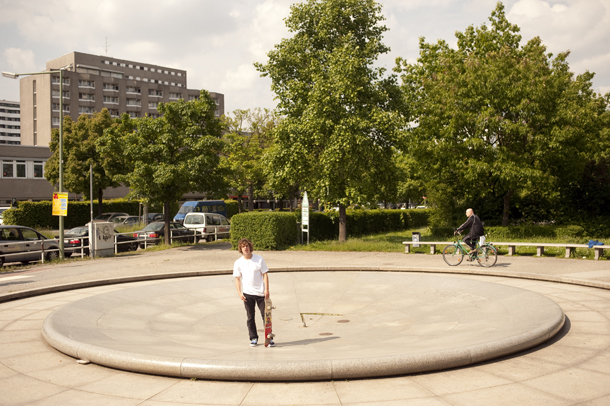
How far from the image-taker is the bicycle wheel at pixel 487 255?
1570 cm

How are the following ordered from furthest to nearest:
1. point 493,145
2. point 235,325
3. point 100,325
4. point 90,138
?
point 90,138, point 493,145, point 235,325, point 100,325

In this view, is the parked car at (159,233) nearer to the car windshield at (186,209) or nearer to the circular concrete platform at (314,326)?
the car windshield at (186,209)

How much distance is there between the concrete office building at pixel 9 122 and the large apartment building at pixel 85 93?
81.7 meters

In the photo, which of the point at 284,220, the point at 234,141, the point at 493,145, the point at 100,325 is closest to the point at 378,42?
the point at 493,145

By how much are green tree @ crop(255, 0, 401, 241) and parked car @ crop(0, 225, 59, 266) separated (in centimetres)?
1083

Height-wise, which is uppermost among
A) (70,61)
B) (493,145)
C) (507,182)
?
(70,61)

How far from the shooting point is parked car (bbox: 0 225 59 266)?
60.6ft

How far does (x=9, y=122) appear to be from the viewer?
166 m

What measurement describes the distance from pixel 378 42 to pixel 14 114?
6995 inches

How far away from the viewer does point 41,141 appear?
82938 millimetres

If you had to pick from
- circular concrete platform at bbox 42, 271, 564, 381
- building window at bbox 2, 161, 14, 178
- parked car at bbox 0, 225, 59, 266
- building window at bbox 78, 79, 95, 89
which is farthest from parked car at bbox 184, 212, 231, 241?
building window at bbox 78, 79, 95, 89

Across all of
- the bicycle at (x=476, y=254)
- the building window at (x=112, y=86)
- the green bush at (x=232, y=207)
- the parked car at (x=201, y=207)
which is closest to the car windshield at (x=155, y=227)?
the parked car at (x=201, y=207)

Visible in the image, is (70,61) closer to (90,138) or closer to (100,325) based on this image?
(90,138)

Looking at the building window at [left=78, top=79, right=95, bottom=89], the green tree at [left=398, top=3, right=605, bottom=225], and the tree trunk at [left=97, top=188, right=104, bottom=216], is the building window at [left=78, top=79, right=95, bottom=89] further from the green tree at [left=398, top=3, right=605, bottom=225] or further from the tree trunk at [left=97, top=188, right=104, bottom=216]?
the green tree at [left=398, top=3, right=605, bottom=225]
